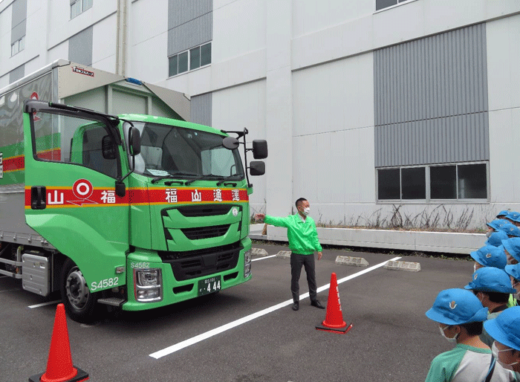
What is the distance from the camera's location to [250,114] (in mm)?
16516

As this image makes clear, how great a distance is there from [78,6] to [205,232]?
2478 cm

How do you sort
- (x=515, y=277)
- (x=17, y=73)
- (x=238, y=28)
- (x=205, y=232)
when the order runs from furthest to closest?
(x=17, y=73)
(x=238, y=28)
(x=205, y=232)
(x=515, y=277)

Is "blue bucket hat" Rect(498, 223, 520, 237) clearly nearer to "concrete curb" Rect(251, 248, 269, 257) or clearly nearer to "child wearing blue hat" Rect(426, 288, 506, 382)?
"child wearing blue hat" Rect(426, 288, 506, 382)

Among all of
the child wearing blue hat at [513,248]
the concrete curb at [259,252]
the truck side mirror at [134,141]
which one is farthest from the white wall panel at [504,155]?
the truck side mirror at [134,141]

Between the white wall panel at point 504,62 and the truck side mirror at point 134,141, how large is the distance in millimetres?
10336

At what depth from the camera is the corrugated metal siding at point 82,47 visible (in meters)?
23.6

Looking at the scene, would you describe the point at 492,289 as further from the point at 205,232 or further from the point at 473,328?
the point at 205,232

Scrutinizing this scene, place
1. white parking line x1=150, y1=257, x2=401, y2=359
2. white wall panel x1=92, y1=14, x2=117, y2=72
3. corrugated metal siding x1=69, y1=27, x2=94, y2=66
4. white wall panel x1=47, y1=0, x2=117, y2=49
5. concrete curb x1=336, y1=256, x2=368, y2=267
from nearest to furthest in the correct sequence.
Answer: white parking line x1=150, y1=257, x2=401, y2=359 < concrete curb x1=336, y1=256, x2=368, y2=267 < white wall panel x1=92, y1=14, x2=117, y2=72 < white wall panel x1=47, y1=0, x2=117, y2=49 < corrugated metal siding x1=69, y1=27, x2=94, y2=66

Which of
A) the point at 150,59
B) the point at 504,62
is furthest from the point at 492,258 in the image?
the point at 150,59

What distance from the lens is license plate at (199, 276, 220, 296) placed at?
548 centimetres

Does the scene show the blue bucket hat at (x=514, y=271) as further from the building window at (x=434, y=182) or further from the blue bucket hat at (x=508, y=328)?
the building window at (x=434, y=182)

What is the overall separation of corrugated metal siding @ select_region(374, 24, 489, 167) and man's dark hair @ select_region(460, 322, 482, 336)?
10.7 m

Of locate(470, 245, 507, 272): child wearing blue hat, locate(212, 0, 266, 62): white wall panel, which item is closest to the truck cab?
locate(470, 245, 507, 272): child wearing blue hat

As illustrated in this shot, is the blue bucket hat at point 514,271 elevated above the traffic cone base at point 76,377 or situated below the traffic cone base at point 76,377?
above
